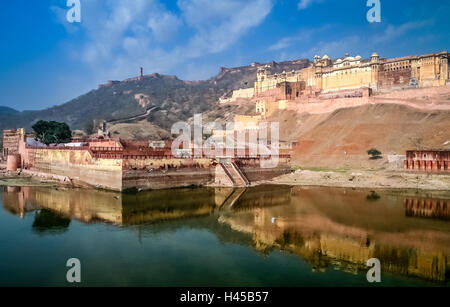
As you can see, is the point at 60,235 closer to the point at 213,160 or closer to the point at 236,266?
the point at 236,266

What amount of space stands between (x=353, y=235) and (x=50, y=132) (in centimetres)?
5150

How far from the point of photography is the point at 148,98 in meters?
132

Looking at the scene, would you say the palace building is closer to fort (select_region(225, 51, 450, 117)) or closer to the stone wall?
fort (select_region(225, 51, 450, 117))

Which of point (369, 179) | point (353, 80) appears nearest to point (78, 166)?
point (369, 179)

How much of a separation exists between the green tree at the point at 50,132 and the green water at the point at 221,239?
29.7 metres

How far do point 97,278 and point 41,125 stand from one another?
4965 centimetres

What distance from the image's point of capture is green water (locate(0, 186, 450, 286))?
41.4ft

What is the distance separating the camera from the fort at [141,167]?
1198 inches

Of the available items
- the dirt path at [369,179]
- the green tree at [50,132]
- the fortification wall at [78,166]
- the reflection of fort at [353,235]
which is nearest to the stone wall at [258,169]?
the dirt path at [369,179]

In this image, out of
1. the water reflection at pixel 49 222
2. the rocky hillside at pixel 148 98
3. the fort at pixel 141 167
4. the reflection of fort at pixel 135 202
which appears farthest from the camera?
the rocky hillside at pixel 148 98

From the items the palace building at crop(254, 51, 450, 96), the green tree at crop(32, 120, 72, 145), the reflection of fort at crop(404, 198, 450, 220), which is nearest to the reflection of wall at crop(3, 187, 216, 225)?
the reflection of fort at crop(404, 198, 450, 220)

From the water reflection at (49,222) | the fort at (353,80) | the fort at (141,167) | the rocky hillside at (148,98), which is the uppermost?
the rocky hillside at (148,98)

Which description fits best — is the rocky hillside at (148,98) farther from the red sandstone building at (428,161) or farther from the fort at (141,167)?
the red sandstone building at (428,161)

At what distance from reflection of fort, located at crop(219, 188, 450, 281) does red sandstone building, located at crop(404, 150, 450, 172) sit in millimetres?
11642
